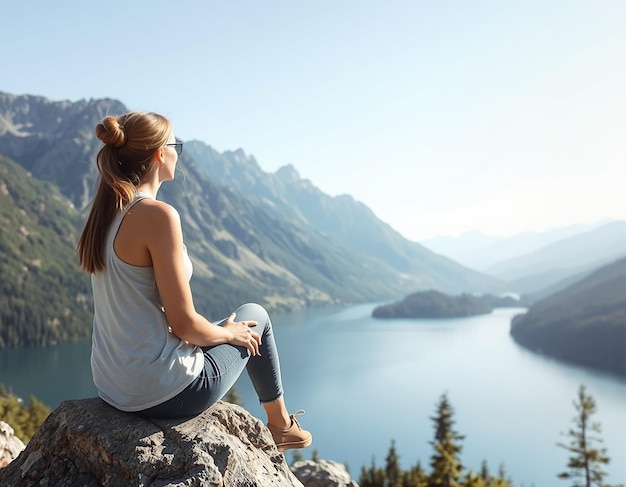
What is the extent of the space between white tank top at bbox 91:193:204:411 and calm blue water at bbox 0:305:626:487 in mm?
66925

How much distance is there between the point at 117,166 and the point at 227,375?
6.19 feet

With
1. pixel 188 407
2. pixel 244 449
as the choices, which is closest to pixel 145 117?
pixel 188 407

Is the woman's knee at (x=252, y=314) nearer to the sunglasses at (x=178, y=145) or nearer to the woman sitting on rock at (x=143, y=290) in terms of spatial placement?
the woman sitting on rock at (x=143, y=290)

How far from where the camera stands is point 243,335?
4230 millimetres

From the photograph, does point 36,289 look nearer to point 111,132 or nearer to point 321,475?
point 321,475

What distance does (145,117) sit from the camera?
385 cm

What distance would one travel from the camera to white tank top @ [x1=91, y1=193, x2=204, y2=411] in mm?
3520

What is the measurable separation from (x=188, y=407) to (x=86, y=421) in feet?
2.91

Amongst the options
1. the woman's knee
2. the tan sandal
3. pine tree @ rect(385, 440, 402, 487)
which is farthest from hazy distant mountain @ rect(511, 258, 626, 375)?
Result: the woman's knee

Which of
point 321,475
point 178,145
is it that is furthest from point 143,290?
point 321,475

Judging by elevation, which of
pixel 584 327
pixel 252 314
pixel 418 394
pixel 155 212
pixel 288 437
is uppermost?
pixel 155 212

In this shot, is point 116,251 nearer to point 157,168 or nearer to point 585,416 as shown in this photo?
point 157,168

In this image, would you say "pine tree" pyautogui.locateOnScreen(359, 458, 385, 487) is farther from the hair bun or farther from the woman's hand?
the hair bun

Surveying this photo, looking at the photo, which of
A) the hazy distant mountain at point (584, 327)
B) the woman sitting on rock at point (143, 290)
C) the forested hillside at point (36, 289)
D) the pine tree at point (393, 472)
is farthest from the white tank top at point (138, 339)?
the forested hillside at point (36, 289)
